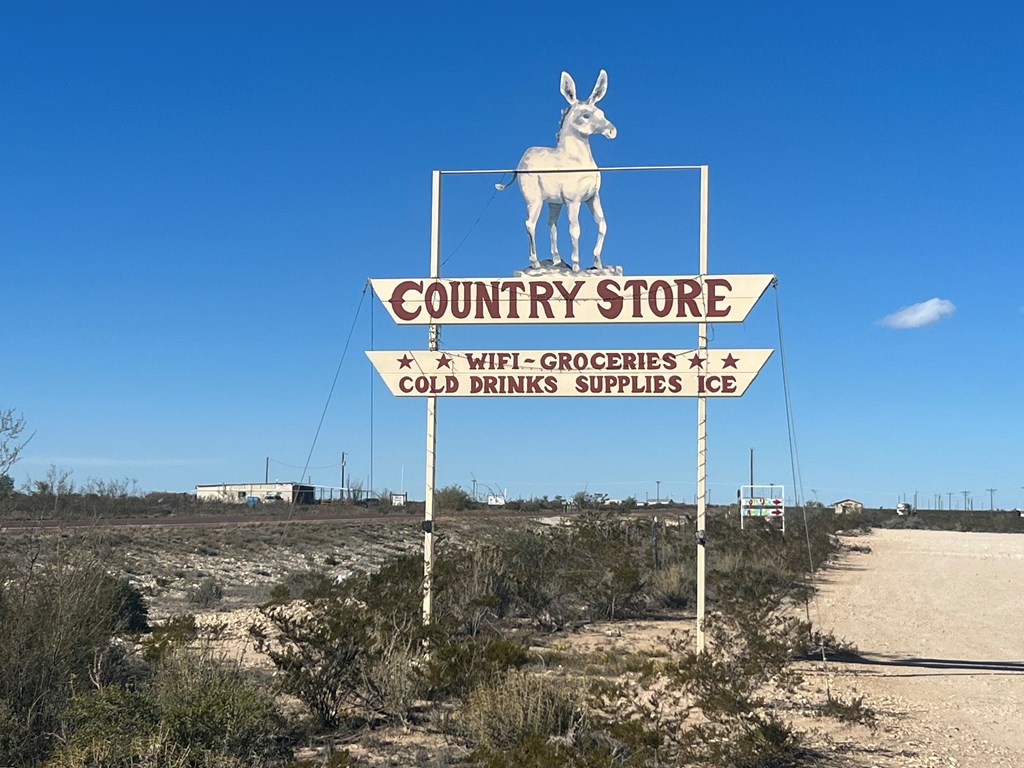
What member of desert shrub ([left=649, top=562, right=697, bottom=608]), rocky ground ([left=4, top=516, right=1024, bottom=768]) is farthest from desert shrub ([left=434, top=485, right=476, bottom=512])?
desert shrub ([left=649, top=562, right=697, bottom=608])

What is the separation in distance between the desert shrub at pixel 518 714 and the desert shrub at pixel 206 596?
11556mm

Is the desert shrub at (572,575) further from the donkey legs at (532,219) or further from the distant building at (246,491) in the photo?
the distant building at (246,491)

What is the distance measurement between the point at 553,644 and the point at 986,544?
39877 mm

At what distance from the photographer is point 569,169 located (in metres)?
11.8

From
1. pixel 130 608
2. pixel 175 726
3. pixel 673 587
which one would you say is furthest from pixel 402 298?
pixel 673 587

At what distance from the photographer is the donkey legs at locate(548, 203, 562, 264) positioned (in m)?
11.6

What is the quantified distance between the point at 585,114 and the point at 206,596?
466 inches

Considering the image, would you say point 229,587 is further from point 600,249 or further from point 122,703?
point 122,703

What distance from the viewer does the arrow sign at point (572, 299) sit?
10.9 metres

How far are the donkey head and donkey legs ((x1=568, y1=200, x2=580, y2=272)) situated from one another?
903 mm

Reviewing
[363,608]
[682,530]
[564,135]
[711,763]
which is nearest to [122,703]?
[363,608]

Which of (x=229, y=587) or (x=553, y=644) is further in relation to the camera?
(x=229, y=587)

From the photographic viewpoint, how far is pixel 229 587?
21.7 metres

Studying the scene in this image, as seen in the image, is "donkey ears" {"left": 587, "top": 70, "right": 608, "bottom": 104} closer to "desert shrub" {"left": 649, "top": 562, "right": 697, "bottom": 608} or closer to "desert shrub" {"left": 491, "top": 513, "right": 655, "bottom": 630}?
"desert shrub" {"left": 491, "top": 513, "right": 655, "bottom": 630}
